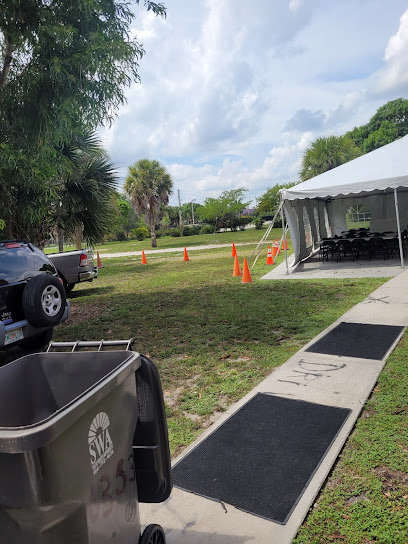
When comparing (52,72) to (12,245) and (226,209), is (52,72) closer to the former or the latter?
(12,245)

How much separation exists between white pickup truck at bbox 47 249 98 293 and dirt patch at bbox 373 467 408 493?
9.51m

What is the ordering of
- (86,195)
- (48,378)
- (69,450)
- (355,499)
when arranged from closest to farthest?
(69,450) < (48,378) < (355,499) < (86,195)

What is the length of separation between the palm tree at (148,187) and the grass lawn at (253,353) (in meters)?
20.7

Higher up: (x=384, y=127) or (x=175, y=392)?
(x=384, y=127)

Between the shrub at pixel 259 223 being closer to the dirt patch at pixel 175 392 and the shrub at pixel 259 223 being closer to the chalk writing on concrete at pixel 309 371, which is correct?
the chalk writing on concrete at pixel 309 371

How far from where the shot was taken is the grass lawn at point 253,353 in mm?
2525

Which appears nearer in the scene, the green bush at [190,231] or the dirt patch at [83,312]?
the dirt patch at [83,312]

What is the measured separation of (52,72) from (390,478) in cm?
789

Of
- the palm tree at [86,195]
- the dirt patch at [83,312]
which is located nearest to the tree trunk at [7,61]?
the palm tree at [86,195]

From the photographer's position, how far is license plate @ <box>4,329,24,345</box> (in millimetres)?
5051

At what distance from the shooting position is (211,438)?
11.2 ft

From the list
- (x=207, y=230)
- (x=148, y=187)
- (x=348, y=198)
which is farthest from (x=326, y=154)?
(x=207, y=230)

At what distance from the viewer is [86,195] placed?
13.0 metres

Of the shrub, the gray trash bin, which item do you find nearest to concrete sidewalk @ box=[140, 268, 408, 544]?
the gray trash bin
